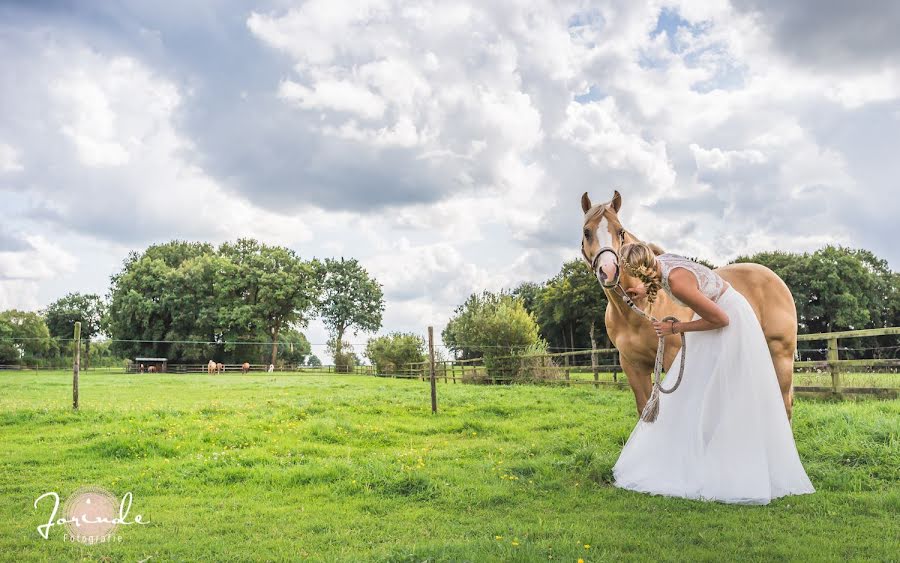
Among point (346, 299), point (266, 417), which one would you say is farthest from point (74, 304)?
point (266, 417)

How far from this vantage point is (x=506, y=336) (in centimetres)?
2461

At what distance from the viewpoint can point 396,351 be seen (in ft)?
117

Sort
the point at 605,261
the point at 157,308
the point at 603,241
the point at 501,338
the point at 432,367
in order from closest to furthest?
the point at 605,261
the point at 603,241
the point at 432,367
the point at 501,338
the point at 157,308

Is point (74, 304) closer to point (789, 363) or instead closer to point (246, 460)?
point (246, 460)

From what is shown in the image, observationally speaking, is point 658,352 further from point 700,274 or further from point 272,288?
point 272,288

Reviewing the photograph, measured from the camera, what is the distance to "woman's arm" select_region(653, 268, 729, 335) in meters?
4.89

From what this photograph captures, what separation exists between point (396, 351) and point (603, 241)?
31063 mm

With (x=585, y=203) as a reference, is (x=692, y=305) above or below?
below

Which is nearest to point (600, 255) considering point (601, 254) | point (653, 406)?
point (601, 254)

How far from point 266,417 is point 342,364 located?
35515mm

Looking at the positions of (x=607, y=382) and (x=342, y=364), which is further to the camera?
(x=342, y=364)

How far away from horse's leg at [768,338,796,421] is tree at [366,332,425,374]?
2872 centimetres

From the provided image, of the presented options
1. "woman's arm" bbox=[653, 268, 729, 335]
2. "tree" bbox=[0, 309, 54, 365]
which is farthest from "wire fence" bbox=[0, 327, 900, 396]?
"tree" bbox=[0, 309, 54, 365]

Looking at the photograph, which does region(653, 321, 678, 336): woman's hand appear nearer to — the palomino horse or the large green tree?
the palomino horse
